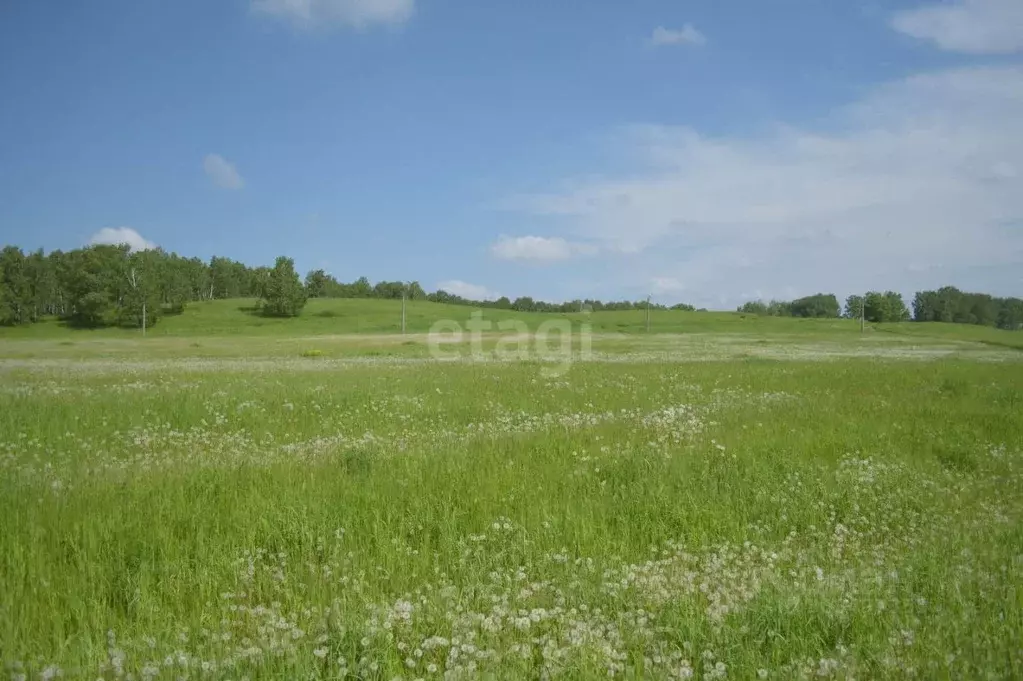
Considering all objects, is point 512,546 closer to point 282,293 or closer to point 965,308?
point 282,293

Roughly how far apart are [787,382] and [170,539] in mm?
20406

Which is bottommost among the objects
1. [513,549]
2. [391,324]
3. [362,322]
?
[513,549]

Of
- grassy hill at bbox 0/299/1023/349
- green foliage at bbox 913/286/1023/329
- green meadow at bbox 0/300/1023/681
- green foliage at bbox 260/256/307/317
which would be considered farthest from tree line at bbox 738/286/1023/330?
green meadow at bbox 0/300/1023/681

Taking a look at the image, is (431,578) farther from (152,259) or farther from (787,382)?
(152,259)

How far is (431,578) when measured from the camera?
17.1 ft

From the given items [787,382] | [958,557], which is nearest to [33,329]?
[787,382]

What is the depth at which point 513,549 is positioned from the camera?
571 centimetres

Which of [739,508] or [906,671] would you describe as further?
[739,508]

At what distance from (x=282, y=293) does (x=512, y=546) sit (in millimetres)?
124978

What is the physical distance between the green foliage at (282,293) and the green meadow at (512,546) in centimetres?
11375

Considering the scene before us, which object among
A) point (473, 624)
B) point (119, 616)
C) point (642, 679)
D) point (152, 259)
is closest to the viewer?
point (642, 679)

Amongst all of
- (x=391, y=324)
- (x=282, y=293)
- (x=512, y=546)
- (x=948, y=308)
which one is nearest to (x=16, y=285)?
(x=282, y=293)

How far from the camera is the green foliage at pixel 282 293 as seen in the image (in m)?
120

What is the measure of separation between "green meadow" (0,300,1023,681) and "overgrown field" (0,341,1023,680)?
3 cm
